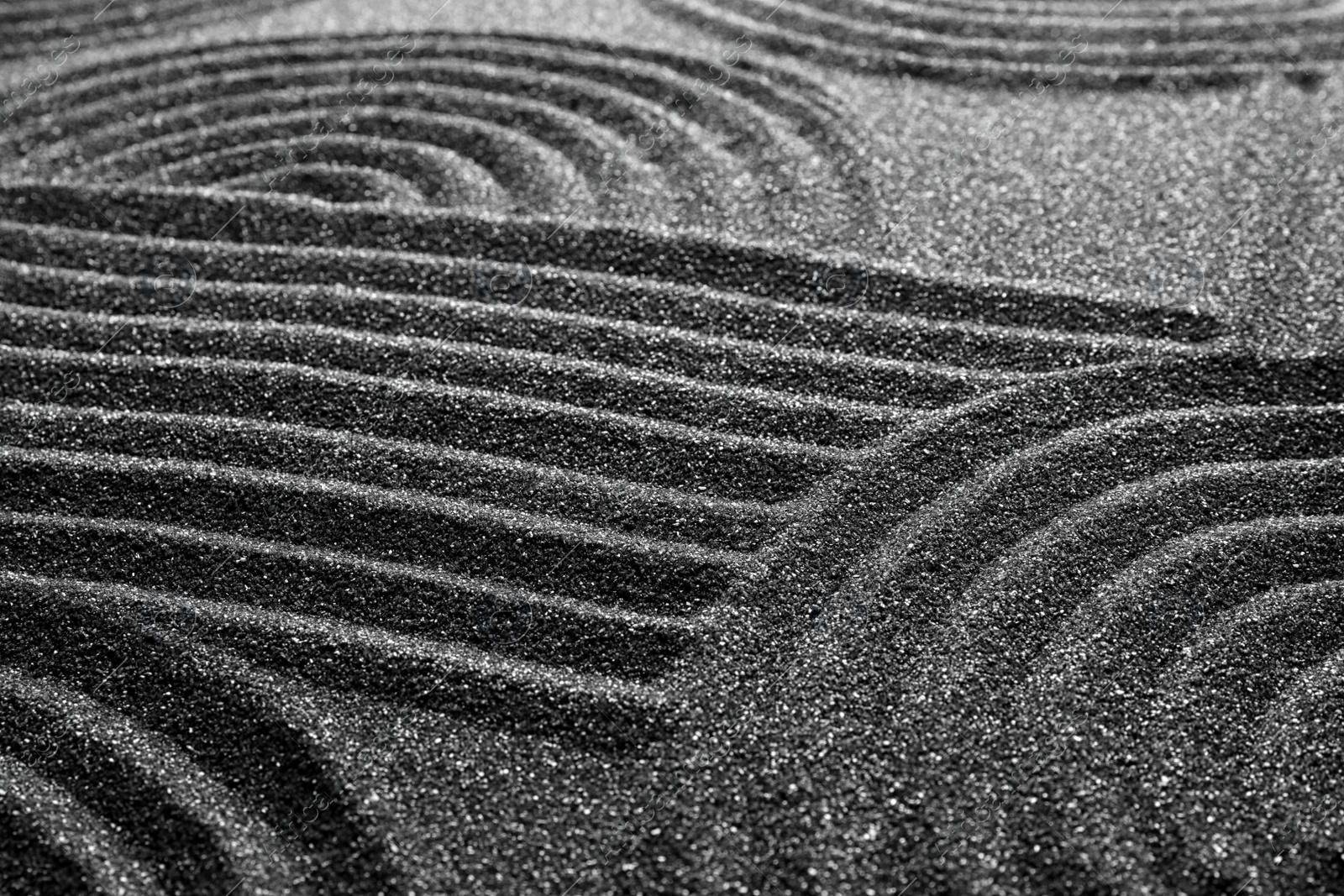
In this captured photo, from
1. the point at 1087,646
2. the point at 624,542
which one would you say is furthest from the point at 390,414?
the point at 1087,646

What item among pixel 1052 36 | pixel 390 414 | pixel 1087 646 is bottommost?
pixel 1087 646

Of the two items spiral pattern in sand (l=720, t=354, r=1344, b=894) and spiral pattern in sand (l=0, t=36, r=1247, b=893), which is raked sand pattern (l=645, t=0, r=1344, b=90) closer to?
spiral pattern in sand (l=0, t=36, r=1247, b=893)

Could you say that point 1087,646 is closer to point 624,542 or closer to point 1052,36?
point 624,542

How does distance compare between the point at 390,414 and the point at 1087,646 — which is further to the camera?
the point at 390,414

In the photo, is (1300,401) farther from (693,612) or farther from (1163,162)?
(693,612)

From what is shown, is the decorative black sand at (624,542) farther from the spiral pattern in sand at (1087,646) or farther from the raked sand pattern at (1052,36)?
the raked sand pattern at (1052,36)

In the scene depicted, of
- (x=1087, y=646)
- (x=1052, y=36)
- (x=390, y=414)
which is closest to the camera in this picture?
(x=1087, y=646)

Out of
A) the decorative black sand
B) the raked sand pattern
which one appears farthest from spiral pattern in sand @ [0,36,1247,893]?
the raked sand pattern

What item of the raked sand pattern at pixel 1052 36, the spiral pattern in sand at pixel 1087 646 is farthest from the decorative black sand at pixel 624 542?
the raked sand pattern at pixel 1052 36

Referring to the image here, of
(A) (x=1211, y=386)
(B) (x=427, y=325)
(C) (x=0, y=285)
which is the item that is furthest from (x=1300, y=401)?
(C) (x=0, y=285)
